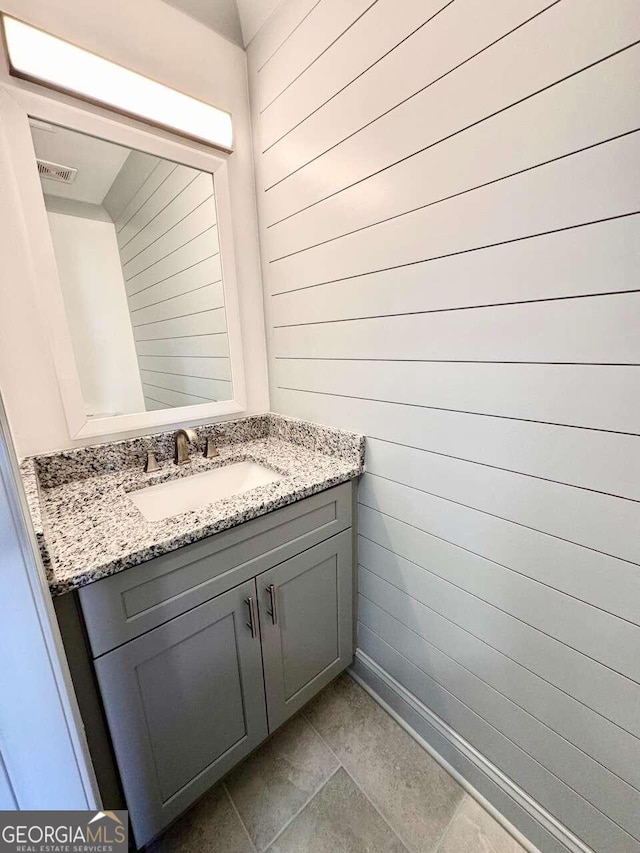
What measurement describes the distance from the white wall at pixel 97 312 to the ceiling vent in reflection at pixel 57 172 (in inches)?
3.8

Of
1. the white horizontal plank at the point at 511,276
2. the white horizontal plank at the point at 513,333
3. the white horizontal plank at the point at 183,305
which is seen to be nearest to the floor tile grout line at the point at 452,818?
the white horizontal plank at the point at 513,333

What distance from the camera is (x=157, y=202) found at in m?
1.19

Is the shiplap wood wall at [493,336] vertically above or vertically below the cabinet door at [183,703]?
above

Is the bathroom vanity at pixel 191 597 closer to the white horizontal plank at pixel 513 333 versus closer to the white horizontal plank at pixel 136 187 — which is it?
the white horizontal plank at pixel 513 333

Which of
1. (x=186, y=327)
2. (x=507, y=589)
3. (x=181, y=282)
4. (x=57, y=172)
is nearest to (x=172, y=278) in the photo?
(x=181, y=282)

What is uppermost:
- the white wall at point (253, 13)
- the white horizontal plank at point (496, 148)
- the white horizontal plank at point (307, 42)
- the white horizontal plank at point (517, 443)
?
the white wall at point (253, 13)

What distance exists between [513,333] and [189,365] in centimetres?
112

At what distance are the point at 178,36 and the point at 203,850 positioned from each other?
2472 mm

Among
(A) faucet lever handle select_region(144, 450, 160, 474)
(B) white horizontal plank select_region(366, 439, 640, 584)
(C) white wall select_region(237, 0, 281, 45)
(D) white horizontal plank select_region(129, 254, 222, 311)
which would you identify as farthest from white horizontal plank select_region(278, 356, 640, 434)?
(C) white wall select_region(237, 0, 281, 45)

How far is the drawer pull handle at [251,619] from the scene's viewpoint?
958 mm

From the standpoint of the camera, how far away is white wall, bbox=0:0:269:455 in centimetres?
94

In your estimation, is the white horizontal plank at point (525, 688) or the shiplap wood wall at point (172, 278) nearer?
the white horizontal plank at point (525, 688)

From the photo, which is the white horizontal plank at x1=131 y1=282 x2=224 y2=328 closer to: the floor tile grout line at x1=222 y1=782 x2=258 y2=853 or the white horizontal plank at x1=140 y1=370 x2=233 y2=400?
the white horizontal plank at x1=140 y1=370 x2=233 y2=400

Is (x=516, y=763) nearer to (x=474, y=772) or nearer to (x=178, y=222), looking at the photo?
(x=474, y=772)
